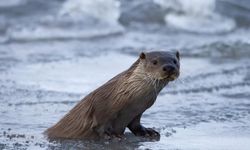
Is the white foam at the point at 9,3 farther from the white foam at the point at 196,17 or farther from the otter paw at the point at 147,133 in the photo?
the otter paw at the point at 147,133

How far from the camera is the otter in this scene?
21.4 ft

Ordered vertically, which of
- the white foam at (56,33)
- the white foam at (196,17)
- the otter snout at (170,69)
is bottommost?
the white foam at (56,33)

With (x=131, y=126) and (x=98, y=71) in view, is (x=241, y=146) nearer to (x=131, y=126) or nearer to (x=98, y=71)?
(x=131, y=126)

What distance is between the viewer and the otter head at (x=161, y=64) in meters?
6.41

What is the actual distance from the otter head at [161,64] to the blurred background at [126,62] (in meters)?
0.58

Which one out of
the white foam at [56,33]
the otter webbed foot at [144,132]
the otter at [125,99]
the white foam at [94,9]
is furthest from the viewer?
the white foam at [94,9]

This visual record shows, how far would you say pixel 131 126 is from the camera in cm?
686

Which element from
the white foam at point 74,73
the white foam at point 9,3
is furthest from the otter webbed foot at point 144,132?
the white foam at point 9,3

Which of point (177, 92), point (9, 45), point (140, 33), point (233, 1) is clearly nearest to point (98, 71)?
point (177, 92)

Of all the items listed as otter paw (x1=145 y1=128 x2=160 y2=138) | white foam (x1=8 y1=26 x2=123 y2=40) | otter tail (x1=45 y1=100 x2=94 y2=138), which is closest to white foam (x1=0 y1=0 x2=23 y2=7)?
white foam (x1=8 y1=26 x2=123 y2=40)

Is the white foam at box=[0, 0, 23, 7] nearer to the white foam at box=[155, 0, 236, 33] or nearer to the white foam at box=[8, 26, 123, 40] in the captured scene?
the white foam at box=[8, 26, 123, 40]

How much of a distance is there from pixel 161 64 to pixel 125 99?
380 millimetres

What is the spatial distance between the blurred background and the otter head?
0.58 m

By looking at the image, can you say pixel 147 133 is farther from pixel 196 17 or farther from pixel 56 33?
pixel 196 17
